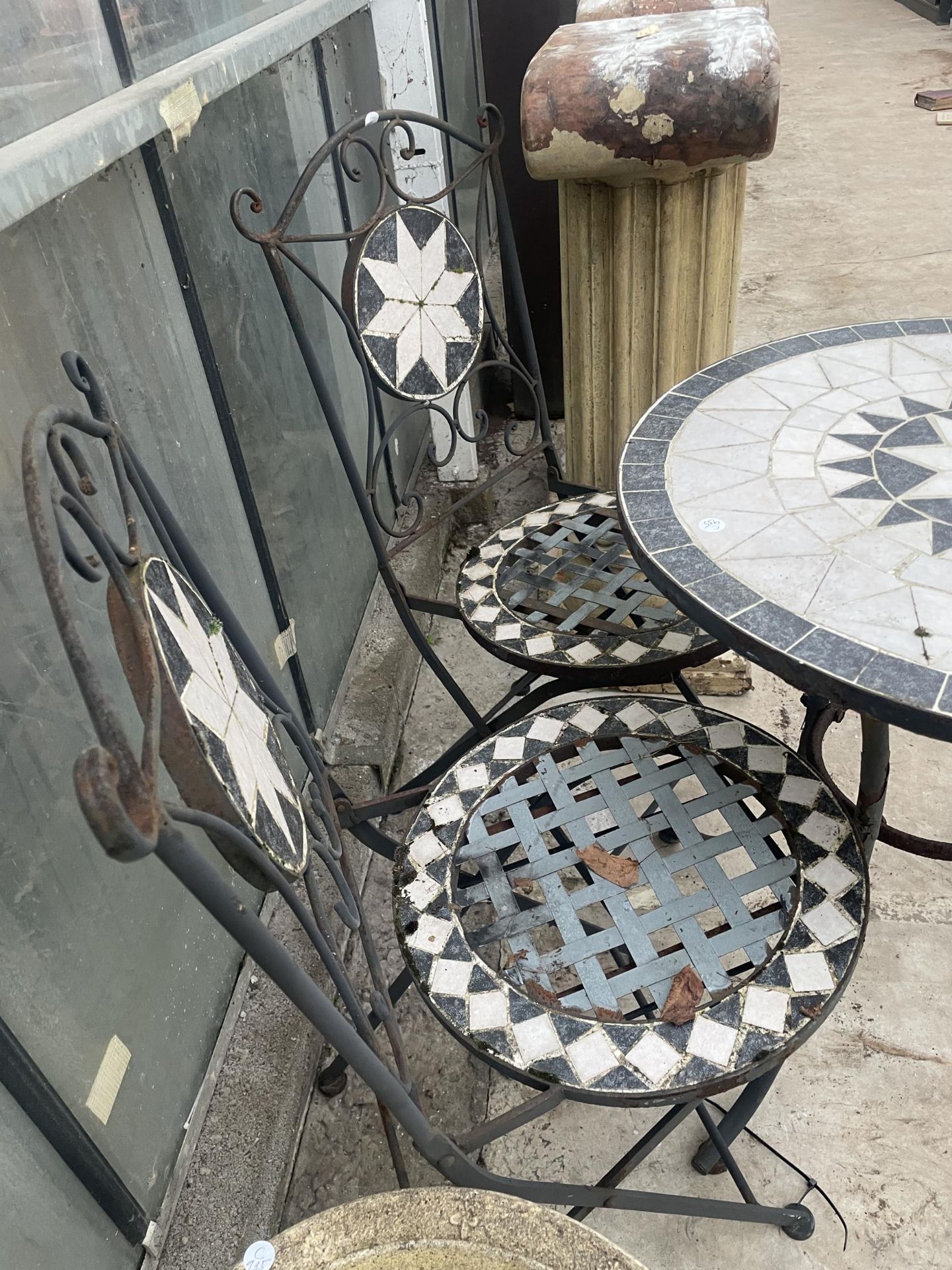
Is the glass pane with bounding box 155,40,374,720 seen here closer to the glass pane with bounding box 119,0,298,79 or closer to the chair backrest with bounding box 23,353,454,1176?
the glass pane with bounding box 119,0,298,79

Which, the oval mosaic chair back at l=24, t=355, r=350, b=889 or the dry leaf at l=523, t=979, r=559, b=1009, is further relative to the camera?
the dry leaf at l=523, t=979, r=559, b=1009

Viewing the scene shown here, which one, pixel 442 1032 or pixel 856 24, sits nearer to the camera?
pixel 442 1032

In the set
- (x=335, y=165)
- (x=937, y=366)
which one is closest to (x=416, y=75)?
(x=335, y=165)

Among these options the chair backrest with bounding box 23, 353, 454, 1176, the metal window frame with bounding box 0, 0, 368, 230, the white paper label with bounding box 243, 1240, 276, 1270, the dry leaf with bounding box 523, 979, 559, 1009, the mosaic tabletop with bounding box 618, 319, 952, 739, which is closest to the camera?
the chair backrest with bounding box 23, 353, 454, 1176

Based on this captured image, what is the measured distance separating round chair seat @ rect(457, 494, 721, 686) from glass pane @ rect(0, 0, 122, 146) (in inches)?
43.1

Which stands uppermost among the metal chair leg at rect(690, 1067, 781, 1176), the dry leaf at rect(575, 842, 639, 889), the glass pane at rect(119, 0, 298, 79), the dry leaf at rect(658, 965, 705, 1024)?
the glass pane at rect(119, 0, 298, 79)

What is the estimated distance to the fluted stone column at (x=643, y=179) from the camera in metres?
1.81

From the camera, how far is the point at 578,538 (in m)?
2.13

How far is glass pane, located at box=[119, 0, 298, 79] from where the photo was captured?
53.4 inches

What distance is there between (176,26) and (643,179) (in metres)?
1.09

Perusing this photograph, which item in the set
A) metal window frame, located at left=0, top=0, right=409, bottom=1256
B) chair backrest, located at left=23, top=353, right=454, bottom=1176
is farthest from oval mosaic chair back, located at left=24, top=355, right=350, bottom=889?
metal window frame, located at left=0, top=0, right=409, bottom=1256

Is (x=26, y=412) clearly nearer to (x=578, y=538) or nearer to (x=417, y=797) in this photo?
(x=417, y=797)

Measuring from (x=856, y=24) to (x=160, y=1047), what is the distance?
1393cm

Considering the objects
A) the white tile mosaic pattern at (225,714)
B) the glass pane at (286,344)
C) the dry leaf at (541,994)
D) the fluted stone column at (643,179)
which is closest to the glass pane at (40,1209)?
the white tile mosaic pattern at (225,714)
